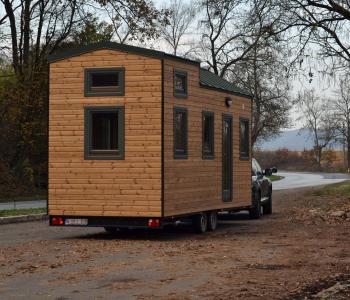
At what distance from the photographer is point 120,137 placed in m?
15.6

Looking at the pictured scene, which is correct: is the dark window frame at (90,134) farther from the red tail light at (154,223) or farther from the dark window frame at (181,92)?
the red tail light at (154,223)

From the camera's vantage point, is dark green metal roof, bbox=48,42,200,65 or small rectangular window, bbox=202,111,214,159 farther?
small rectangular window, bbox=202,111,214,159

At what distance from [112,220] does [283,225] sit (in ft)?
18.2

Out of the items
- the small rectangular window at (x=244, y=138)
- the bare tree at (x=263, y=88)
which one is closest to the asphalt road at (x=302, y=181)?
the bare tree at (x=263, y=88)

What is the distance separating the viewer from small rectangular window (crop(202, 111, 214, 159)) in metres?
17.5

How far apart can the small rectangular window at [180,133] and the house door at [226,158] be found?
8.42 feet

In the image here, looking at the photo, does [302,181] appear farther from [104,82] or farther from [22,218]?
[104,82]

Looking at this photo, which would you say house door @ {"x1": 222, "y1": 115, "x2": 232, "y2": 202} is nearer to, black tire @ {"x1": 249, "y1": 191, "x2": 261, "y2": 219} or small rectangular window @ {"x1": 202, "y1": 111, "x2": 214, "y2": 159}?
small rectangular window @ {"x1": 202, "y1": 111, "x2": 214, "y2": 159}

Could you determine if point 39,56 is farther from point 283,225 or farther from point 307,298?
point 307,298

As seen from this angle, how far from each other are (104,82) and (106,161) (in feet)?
5.58

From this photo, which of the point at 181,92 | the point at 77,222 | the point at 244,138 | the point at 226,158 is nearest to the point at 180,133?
the point at 181,92

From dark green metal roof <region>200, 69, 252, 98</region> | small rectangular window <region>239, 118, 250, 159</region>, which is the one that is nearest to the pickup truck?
small rectangular window <region>239, 118, 250, 159</region>

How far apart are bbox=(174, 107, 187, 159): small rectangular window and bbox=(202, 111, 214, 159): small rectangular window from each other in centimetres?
109

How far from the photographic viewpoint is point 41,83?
35.7 meters
